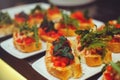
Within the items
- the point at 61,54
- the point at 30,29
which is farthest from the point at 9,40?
the point at 61,54

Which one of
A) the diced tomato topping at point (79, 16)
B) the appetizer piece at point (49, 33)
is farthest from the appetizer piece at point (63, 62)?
the diced tomato topping at point (79, 16)

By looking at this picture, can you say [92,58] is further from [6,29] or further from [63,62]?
[6,29]

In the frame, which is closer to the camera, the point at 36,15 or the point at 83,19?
the point at 83,19

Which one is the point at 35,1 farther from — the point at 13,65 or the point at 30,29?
the point at 13,65

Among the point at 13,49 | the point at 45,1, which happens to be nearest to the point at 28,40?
the point at 13,49

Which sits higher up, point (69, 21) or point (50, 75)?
point (69, 21)

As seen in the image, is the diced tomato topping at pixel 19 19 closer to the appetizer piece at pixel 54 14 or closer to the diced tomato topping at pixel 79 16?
the appetizer piece at pixel 54 14
